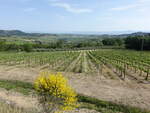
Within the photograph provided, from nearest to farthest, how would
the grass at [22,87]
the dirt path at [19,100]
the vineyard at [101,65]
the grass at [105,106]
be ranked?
the dirt path at [19,100] < the grass at [105,106] < the grass at [22,87] < the vineyard at [101,65]

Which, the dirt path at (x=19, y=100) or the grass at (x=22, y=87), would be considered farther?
the grass at (x=22, y=87)

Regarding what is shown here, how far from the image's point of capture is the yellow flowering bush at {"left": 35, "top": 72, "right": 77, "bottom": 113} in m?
5.96

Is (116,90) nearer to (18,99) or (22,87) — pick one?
(18,99)

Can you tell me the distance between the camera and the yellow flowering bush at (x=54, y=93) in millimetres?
5961

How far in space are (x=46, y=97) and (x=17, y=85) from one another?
7.90 metres

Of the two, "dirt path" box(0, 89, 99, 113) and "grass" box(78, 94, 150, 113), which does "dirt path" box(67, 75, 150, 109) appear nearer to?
"grass" box(78, 94, 150, 113)

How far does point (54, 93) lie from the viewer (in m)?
5.95

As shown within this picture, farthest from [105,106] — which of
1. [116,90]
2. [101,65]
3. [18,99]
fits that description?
[101,65]

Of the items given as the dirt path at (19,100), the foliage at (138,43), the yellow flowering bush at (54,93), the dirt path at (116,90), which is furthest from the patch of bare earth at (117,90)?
the foliage at (138,43)

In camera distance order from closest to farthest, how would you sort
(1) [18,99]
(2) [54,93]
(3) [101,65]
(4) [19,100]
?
(2) [54,93] → (4) [19,100] → (1) [18,99] → (3) [101,65]

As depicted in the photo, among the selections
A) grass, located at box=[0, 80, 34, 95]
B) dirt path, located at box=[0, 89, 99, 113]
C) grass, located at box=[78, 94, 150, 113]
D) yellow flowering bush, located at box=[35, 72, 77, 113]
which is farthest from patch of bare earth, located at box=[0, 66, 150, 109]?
yellow flowering bush, located at box=[35, 72, 77, 113]

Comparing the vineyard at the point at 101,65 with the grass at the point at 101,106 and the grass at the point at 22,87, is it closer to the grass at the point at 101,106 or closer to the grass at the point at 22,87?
the grass at the point at 101,106

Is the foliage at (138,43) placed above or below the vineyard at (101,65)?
above

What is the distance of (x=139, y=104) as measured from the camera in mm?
9781
